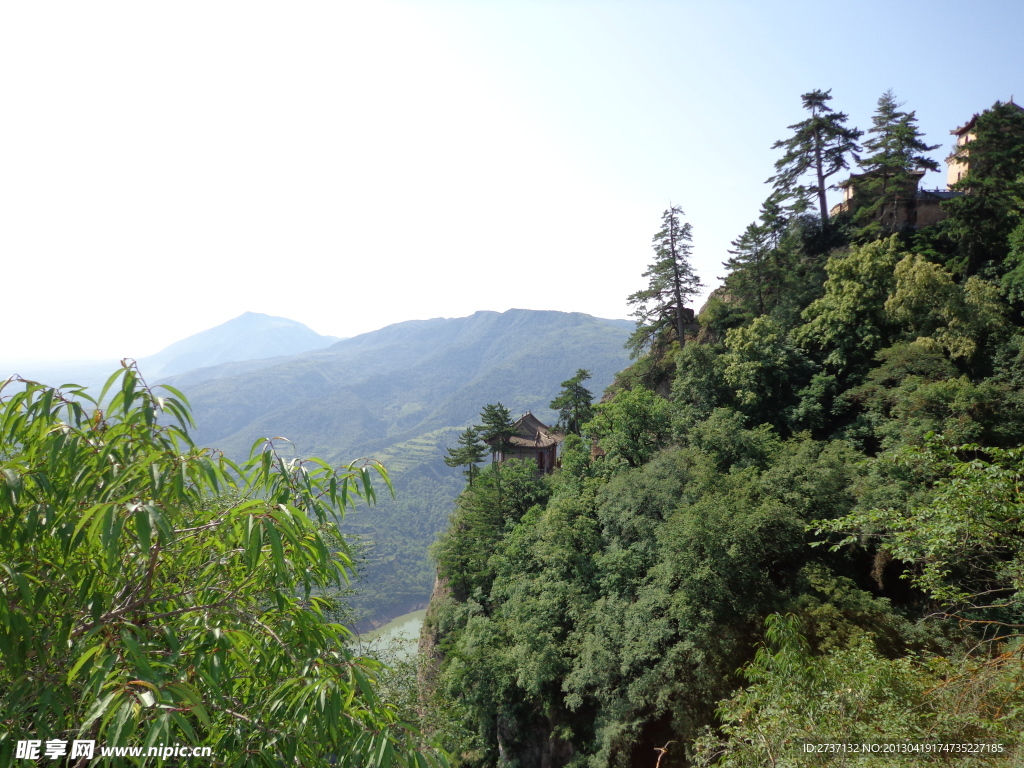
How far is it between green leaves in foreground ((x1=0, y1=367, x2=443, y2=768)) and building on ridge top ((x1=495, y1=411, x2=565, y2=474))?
33885mm

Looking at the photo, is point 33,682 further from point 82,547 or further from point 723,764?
point 723,764

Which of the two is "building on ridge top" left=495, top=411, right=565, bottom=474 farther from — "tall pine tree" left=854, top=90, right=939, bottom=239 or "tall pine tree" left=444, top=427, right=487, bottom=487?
"tall pine tree" left=854, top=90, right=939, bottom=239

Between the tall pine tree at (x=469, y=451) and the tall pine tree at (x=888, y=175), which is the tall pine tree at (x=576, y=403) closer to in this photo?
the tall pine tree at (x=469, y=451)

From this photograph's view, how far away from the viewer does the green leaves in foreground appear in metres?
2.43

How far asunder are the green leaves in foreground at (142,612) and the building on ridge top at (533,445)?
1334 inches

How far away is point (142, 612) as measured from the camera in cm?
298

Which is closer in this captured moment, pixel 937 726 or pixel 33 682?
pixel 33 682

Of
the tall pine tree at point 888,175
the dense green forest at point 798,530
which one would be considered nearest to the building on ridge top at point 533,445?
the dense green forest at point 798,530

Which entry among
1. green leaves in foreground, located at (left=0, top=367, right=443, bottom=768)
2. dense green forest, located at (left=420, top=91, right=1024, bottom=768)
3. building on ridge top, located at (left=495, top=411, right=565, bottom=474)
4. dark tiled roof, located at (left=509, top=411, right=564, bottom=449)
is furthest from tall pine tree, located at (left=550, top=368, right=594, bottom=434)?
green leaves in foreground, located at (left=0, top=367, right=443, bottom=768)

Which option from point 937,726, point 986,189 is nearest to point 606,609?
point 937,726

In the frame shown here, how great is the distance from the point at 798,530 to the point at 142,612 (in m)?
16.4

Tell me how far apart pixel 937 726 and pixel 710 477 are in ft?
37.2

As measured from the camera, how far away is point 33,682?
254 cm

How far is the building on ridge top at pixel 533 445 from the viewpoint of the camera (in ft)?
125
